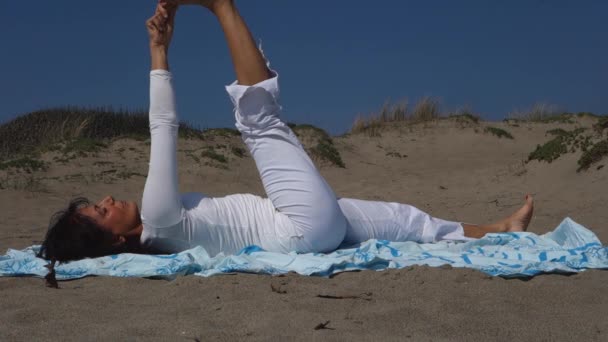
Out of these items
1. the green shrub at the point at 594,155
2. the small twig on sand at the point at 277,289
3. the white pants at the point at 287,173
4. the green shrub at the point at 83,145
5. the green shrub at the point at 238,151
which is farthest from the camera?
the green shrub at the point at 238,151

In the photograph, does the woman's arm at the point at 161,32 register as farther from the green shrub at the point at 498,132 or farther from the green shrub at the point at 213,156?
the green shrub at the point at 498,132

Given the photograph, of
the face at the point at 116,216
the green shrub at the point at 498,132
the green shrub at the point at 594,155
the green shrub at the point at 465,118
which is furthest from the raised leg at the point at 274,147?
the green shrub at the point at 465,118

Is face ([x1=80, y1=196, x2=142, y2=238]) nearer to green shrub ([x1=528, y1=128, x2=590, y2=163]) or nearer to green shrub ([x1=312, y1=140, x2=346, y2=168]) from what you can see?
green shrub ([x1=528, y1=128, x2=590, y2=163])

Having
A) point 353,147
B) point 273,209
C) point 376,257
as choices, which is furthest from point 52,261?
point 353,147

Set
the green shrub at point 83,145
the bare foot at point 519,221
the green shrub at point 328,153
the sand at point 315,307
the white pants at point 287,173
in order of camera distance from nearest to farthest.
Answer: the sand at point 315,307, the white pants at point 287,173, the bare foot at point 519,221, the green shrub at point 83,145, the green shrub at point 328,153

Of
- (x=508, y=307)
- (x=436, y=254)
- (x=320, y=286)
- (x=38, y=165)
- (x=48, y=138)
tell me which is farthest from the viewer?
(x=48, y=138)

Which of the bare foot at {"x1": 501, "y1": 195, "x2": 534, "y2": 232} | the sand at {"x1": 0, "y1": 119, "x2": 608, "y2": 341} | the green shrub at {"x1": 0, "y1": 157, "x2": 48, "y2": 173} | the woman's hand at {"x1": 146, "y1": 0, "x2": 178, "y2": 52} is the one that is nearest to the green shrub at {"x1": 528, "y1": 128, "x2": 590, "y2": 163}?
the sand at {"x1": 0, "y1": 119, "x2": 608, "y2": 341}

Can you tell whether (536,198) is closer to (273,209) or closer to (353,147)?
(273,209)

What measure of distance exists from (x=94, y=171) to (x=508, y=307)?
28.0 ft

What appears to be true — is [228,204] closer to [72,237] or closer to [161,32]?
[72,237]

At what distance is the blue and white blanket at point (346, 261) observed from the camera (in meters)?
3.35

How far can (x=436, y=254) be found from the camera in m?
3.69

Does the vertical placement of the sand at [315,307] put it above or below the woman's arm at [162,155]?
below

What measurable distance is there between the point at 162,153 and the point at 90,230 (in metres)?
0.67
